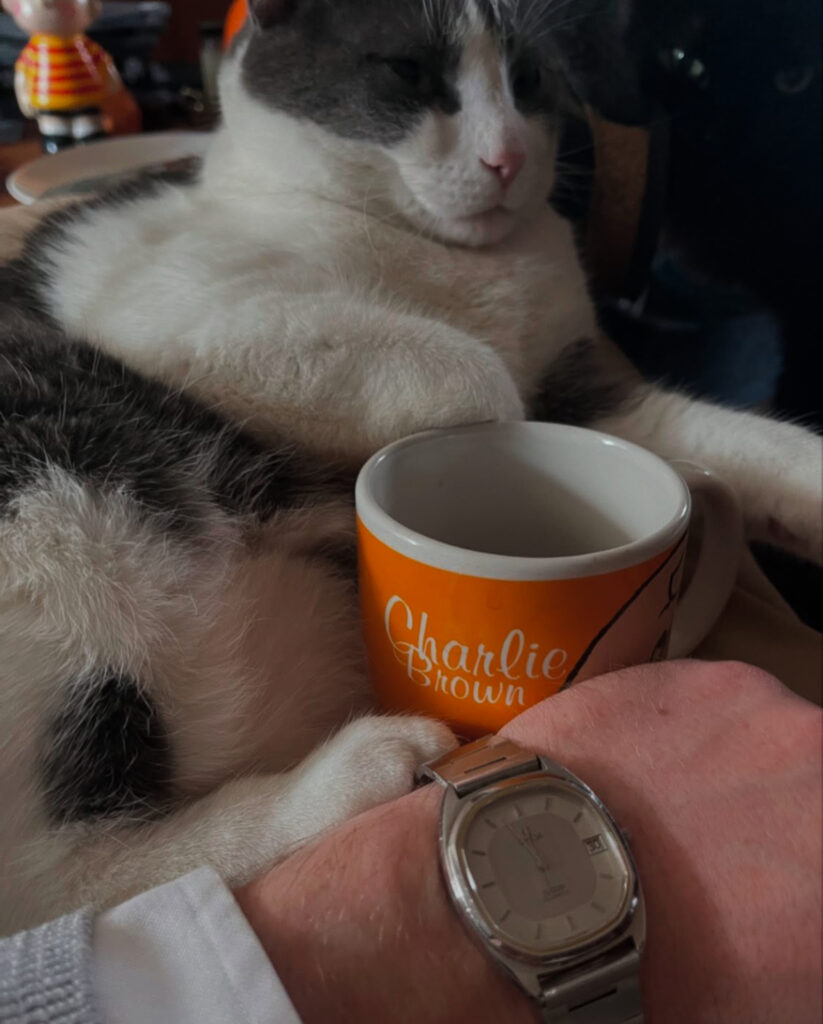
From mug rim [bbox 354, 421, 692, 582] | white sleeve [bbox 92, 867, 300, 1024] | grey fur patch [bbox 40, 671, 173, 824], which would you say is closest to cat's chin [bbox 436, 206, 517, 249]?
mug rim [bbox 354, 421, 692, 582]

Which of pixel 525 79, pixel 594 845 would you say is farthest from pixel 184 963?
pixel 525 79

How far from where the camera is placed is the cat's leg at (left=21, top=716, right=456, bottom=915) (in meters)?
0.48

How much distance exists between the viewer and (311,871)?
1.41 feet

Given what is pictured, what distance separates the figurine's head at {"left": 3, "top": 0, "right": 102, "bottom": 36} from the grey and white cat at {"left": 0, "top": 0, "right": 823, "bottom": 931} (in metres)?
0.69

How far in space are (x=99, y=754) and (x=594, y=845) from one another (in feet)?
0.90

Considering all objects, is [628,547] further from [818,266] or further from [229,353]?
[818,266]

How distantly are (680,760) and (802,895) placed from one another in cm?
8

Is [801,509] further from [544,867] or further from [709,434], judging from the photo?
[544,867]

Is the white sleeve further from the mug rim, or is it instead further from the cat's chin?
the cat's chin

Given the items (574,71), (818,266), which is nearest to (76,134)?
(574,71)

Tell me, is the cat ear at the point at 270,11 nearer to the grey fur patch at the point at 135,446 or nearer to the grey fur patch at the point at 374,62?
the grey fur patch at the point at 374,62

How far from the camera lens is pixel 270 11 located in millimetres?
853

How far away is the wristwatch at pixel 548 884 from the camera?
1.22ft

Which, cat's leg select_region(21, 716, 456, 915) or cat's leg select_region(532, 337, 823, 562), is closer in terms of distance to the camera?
cat's leg select_region(21, 716, 456, 915)
